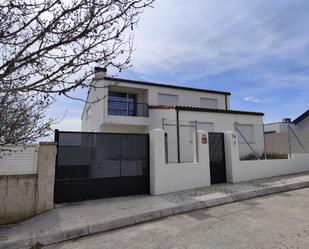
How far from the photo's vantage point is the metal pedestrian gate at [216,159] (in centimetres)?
1098

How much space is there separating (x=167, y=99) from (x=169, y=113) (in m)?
5.34

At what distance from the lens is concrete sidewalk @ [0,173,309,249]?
227 inches

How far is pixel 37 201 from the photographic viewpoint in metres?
7.40

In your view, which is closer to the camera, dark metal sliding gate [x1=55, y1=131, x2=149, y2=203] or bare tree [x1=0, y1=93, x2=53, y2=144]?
bare tree [x1=0, y1=93, x2=53, y2=144]

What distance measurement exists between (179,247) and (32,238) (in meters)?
3.06

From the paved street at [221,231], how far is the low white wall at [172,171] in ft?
7.58

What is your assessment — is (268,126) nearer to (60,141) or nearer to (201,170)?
(201,170)

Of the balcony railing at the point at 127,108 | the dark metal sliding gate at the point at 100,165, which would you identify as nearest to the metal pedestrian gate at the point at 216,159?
the dark metal sliding gate at the point at 100,165

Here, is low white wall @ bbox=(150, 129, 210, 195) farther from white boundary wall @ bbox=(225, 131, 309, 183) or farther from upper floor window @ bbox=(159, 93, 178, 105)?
upper floor window @ bbox=(159, 93, 178, 105)

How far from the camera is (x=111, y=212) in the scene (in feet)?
23.4

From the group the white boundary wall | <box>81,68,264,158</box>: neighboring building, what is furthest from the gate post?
<box>81,68,264,158</box>: neighboring building

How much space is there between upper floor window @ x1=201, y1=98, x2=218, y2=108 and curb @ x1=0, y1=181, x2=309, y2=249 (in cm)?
1323

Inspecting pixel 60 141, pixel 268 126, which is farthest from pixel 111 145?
pixel 268 126

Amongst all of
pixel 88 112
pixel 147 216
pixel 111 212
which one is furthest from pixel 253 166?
pixel 88 112
